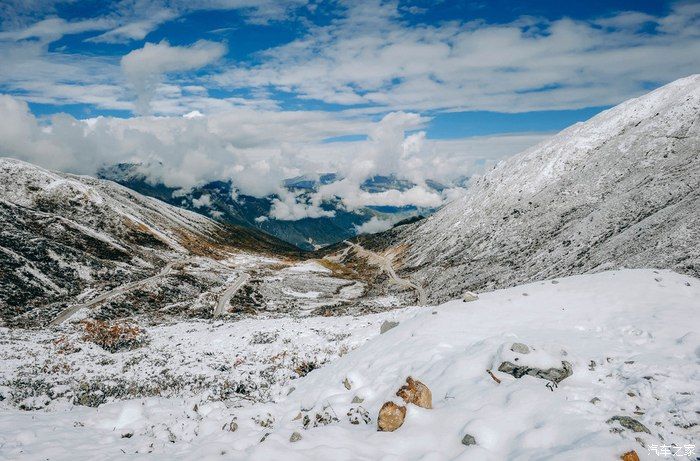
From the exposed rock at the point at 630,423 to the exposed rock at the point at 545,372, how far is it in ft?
7.29

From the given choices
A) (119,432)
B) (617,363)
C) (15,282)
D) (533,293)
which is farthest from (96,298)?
(617,363)

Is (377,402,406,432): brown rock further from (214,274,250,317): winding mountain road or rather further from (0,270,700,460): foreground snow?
(214,274,250,317): winding mountain road

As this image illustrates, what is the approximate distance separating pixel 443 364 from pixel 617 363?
16.9ft

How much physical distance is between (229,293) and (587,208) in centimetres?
8489

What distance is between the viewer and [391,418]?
32.1 feet

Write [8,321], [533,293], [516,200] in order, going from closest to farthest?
[533,293]
[8,321]
[516,200]


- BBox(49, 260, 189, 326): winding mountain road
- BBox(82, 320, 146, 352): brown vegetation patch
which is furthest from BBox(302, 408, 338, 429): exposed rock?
BBox(49, 260, 189, 326): winding mountain road

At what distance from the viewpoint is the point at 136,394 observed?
17891 millimetres

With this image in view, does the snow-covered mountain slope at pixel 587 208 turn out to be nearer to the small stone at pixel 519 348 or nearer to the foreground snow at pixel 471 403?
the foreground snow at pixel 471 403

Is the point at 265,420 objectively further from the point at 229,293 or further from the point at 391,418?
the point at 229,293

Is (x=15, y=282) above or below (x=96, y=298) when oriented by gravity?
above

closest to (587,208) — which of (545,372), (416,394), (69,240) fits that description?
(545,372)

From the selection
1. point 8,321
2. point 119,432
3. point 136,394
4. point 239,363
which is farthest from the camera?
point 8,321

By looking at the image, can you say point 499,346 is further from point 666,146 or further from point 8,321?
point 666,146
